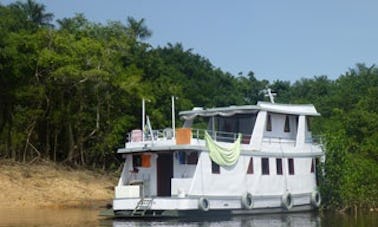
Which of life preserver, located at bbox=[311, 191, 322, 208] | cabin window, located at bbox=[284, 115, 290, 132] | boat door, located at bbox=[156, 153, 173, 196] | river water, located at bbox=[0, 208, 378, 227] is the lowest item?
river water, located at bbox=[0, 208, 378, 227]

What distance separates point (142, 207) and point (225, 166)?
3914mm

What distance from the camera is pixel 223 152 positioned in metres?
28.5

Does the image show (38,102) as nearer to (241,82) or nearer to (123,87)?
(123,87)

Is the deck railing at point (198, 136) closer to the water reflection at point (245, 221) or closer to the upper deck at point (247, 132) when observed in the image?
the upper deck at point (247, 132)

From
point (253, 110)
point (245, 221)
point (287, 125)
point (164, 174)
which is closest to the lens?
point (245, 221)

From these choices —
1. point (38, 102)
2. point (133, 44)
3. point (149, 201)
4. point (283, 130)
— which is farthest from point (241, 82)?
point (149, 201)

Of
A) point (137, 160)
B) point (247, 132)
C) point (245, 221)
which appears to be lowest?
point (245, 221)

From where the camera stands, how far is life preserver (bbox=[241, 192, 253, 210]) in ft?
94.6

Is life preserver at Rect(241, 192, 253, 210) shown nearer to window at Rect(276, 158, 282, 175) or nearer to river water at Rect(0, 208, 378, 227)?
river water at Rect(0, 208, 378, 227)

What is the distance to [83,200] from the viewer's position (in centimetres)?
3881

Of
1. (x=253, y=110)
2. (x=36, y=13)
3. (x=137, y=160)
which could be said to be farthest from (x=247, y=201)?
(x=36, y=13)

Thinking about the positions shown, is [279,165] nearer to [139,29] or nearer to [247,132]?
[247,132]

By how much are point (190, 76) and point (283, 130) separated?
145 feet

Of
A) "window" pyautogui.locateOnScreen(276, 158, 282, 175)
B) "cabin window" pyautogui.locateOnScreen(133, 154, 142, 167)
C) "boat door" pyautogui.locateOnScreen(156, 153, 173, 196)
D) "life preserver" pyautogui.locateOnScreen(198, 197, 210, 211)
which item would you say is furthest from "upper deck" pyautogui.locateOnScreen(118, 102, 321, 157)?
"life preserver" pyautogui.locateOnScreen(198, 197, 210, 211)
